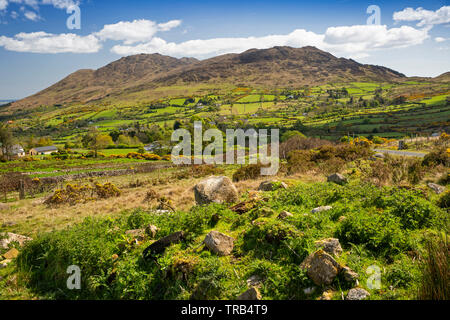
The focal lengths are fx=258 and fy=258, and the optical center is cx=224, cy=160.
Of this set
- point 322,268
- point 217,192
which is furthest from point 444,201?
point 217,192

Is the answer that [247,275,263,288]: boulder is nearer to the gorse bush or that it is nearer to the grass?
the grass

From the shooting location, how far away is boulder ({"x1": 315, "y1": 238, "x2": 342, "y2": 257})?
6.05m

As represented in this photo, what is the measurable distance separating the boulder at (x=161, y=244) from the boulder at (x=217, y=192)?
166 inches

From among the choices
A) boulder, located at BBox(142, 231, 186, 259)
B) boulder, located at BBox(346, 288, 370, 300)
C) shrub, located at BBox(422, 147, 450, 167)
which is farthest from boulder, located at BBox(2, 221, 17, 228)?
shrub, located at BBox(422, 147, 450, 167)

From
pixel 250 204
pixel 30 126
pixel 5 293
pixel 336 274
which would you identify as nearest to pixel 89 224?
pixel 5 293

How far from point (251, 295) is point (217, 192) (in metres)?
7.26

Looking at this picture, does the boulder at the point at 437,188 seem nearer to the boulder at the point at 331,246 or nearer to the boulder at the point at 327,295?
the boulder at the point at 331,246

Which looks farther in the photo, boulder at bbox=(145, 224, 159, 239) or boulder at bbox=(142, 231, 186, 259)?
boulder at bbox=(145, 224, 159, 239)

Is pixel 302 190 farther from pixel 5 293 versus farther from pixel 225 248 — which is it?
pixel 5 293

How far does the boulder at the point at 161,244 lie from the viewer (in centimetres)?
736

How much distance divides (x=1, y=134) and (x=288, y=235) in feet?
257

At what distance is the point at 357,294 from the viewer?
15.8 feet

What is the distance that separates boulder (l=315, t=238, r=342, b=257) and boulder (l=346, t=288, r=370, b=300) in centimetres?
111

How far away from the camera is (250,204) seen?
10344mm
